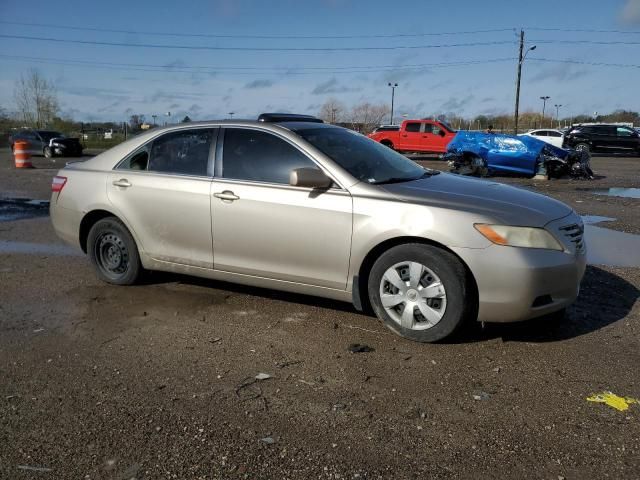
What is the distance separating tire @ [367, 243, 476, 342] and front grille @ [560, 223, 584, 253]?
828 millimetres

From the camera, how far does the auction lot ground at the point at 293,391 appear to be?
2676 millimetres

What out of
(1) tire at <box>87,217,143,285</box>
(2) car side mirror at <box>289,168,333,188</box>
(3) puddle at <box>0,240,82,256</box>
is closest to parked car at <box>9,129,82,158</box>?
(3) puddle at <box>0,240,82,256</box>

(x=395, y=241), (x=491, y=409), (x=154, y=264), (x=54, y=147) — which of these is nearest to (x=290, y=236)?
(x=395, y=241)

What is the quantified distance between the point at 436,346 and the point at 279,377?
1196 mm

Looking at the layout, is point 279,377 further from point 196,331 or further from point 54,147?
point 54,147

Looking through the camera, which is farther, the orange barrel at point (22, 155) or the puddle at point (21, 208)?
the orange barrel at point (22, 155)

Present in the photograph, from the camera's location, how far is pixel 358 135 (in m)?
5.32

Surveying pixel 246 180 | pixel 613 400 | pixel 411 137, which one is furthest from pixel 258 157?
pixel 411 137

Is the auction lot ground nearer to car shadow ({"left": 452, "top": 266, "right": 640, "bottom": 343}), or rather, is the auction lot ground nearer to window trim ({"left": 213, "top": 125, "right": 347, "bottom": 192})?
car shadow ({"left": 452, "top": 266, "right": 640, "bottom": 343})

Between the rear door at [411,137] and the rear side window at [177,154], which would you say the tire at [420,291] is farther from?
the rear door at [411,137]

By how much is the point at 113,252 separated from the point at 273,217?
1.98 metres

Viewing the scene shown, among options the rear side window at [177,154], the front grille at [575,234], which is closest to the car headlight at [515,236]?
the front grille at [575,234]

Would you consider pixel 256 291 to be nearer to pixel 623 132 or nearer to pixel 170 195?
pixel 170 195

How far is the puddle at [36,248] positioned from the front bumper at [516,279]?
5.10 meters
